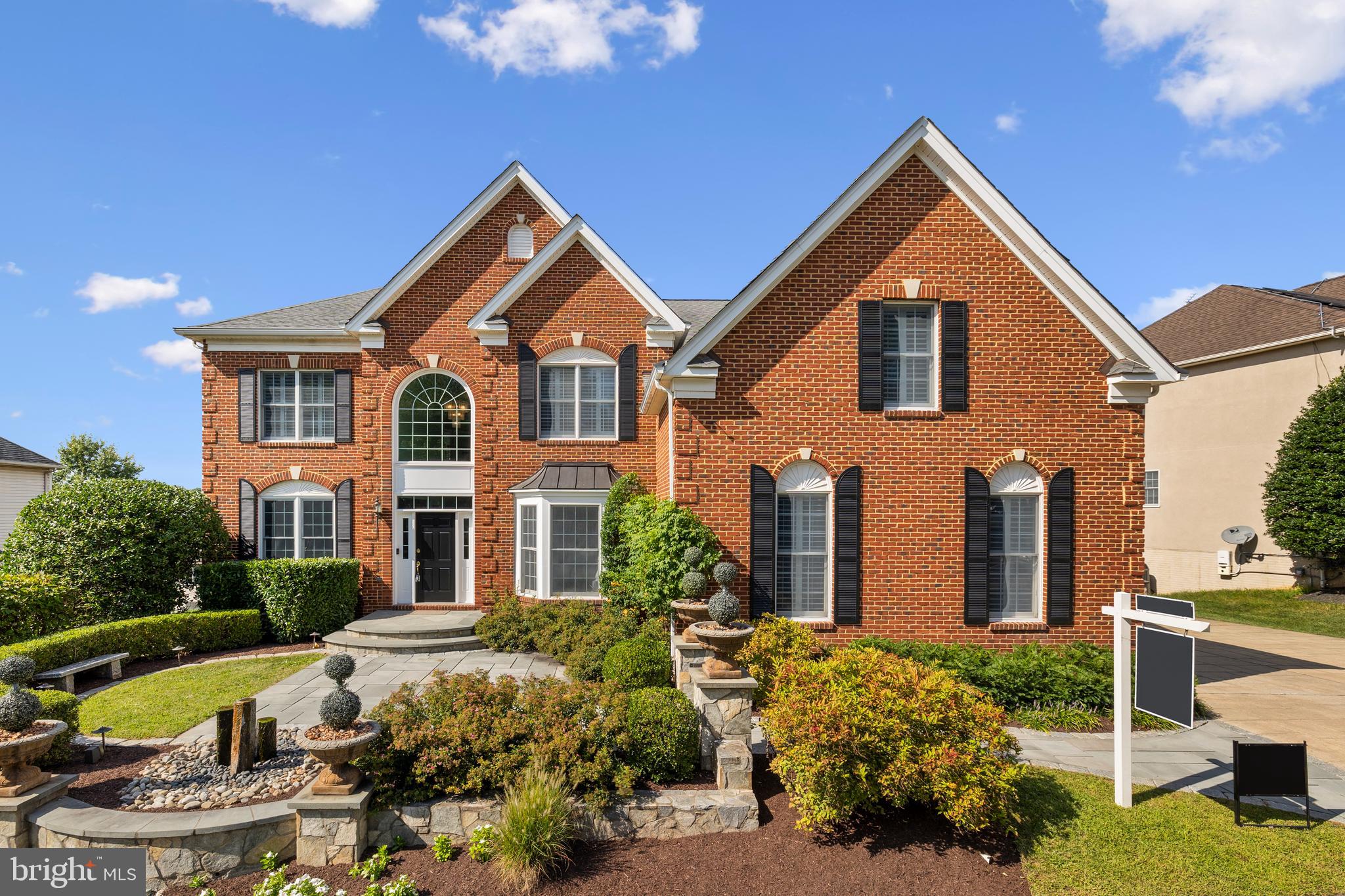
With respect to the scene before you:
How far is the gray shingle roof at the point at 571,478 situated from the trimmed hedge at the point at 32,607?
7.96 m

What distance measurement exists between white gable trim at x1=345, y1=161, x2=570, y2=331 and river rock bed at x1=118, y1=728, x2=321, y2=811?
1038 centimetres

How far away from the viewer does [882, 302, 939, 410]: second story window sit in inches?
449

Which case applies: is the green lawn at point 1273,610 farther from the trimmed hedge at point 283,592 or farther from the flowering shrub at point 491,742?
the trimmed hedge at point 283,592

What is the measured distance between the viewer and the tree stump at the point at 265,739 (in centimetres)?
730

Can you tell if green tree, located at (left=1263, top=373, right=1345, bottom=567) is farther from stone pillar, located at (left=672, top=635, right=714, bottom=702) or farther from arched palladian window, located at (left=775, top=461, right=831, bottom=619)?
stone pillar, located at (left=672, top=635, right=714, bottom=702)

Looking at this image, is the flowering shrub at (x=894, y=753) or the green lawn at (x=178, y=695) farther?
the green lawn at (x=178, y=695)

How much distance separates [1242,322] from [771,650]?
25.7 meters

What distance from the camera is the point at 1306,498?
69.2 feet

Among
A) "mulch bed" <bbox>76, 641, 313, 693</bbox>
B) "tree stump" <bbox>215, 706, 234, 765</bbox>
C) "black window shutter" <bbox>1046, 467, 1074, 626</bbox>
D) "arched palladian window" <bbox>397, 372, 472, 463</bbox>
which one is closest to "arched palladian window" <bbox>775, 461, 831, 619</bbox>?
"black window shutter" <bbox>1046, 467, 1074, 626</bbox>

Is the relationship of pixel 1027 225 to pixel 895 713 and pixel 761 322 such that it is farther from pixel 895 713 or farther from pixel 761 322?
pixel 895 713

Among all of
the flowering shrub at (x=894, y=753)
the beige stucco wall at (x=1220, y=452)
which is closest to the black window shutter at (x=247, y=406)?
the flowering shrub at (x=894, y=753)

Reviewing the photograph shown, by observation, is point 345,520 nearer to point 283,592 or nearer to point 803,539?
point 283,592

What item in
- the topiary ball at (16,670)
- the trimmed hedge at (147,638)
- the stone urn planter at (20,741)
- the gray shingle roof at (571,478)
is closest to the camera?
the stone urn planter at (20,741)

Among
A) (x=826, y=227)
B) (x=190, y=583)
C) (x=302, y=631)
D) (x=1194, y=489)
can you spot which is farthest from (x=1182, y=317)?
(x=190, y=583)
